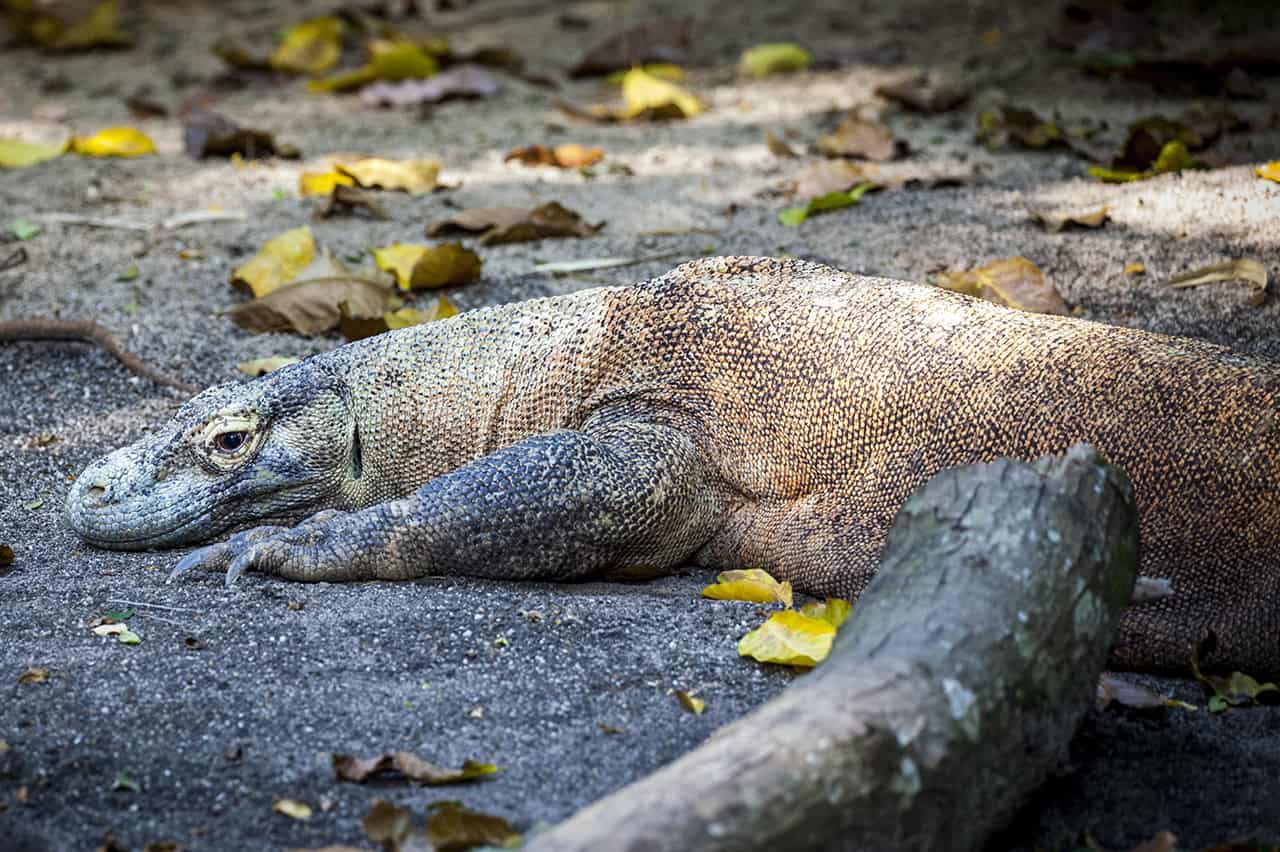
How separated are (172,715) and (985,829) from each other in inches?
53.4

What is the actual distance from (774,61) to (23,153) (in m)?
3.87

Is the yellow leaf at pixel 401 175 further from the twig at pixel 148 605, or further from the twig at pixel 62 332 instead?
the twig at pixel 148 605

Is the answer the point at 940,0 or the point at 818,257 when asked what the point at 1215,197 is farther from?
the point at 940,0

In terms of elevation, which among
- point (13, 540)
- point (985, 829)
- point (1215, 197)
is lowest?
point (13, 540)

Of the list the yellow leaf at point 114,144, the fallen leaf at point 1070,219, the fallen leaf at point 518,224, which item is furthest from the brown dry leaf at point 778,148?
the yellow leaf at point 114,144

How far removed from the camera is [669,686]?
2512 mm

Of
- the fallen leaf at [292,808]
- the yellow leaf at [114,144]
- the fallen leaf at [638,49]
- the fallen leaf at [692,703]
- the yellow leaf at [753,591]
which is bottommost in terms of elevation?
the yellow leaf at [753,591]

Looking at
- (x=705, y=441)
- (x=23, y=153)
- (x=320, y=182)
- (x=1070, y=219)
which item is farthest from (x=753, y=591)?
(x=23, y=153)

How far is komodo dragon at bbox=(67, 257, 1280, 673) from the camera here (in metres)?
2.67

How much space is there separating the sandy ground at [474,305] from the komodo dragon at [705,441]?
13 cm

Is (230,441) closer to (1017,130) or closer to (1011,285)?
(1011,285)

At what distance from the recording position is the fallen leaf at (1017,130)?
5664mm

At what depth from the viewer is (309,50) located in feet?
26.3

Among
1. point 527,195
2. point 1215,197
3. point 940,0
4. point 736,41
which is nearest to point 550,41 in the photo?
point 736,41
